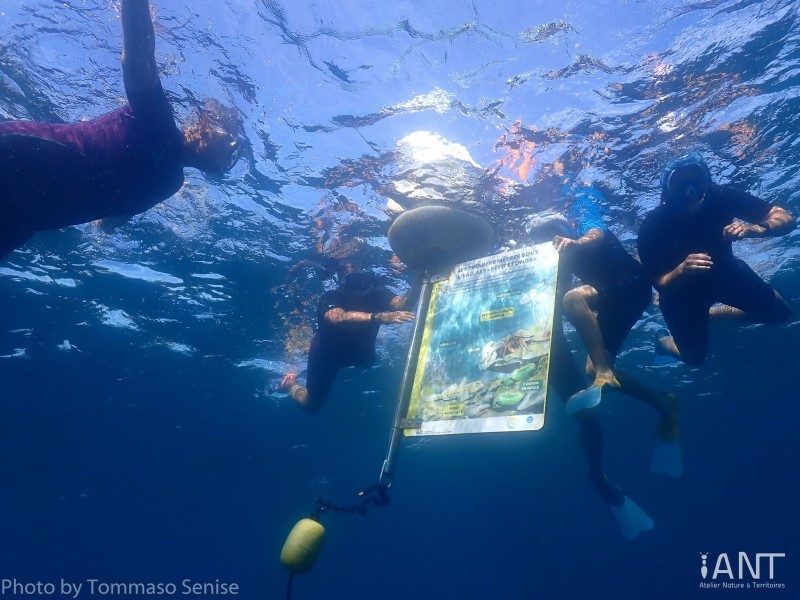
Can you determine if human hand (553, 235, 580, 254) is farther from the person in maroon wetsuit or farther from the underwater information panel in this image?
the person in maroon wetsuit

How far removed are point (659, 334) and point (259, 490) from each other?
1125 inches

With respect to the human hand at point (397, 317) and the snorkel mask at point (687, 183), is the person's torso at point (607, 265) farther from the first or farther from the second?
the human hand at point (397, 317)

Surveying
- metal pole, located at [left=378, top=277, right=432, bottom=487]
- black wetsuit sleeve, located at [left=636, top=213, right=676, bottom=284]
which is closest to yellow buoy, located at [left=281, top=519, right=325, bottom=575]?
metal pole, located at [left=378, top=277, right=432, bottom=487]

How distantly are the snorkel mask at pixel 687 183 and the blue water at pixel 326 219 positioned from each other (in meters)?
2.44

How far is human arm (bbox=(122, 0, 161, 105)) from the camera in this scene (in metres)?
4.53

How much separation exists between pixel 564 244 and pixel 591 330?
2110 mm

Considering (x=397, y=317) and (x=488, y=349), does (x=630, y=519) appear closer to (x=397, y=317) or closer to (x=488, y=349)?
(x=488, y=349)

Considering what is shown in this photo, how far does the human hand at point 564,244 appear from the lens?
5.65 m

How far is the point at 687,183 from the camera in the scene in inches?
278

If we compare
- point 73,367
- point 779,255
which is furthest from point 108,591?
point 779,255

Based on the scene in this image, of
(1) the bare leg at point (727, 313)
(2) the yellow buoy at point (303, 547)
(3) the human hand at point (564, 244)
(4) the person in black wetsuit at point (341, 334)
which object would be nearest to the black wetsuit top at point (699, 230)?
(1) the bare leg at point (727, 313)

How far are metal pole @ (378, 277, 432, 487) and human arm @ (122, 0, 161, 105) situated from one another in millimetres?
4143

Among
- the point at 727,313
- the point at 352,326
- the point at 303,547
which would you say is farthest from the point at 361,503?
the point at 727,313

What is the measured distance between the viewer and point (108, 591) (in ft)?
164
